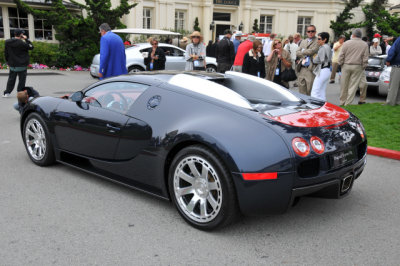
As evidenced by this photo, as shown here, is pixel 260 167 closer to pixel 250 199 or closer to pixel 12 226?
pixel 250 199

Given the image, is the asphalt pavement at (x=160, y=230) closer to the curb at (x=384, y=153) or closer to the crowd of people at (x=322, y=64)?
the curb at (x=384, y=153)

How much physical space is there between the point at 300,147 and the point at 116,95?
7.10 ft

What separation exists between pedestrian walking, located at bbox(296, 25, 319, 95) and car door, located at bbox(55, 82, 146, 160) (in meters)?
5.95

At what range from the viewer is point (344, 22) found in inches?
1411

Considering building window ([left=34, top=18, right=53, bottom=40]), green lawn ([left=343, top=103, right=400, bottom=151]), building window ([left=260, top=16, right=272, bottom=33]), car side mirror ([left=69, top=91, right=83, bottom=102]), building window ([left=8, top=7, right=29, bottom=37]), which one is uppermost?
building window ([left=260, top=16, right=272, bottom=33])

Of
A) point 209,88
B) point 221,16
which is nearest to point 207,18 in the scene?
point 221,16

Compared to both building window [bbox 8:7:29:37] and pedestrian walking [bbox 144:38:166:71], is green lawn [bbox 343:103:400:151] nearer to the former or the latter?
pedestrian walking [bbox 144:38:166:71]

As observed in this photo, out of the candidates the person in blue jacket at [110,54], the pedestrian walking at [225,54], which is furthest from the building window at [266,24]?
the person in blue jacket at [110,54]

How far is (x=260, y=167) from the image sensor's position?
3148 millimetres

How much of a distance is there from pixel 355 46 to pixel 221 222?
24.6 ft

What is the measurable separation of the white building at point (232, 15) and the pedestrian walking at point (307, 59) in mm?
18520

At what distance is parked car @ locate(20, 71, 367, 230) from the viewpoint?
3.20 metres

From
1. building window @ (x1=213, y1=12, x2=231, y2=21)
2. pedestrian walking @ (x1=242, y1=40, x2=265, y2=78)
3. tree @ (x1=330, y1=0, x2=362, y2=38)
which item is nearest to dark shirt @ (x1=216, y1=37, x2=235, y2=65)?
pedestrian walking @ (x1=242, y1=40, x2=265, y2=78)

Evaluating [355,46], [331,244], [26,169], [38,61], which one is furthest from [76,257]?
[38,61]
